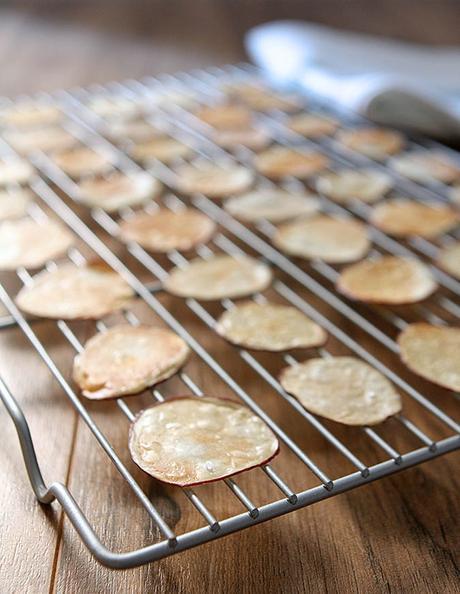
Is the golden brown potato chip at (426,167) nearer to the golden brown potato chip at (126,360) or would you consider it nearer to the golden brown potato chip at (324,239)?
the golden brown potato chip at (324,239)

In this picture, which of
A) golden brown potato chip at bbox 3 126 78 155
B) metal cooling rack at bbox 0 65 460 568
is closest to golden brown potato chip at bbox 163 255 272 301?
metal cooling rack at bbox 0 65 460 568

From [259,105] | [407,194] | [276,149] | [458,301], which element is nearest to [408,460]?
[458,301]

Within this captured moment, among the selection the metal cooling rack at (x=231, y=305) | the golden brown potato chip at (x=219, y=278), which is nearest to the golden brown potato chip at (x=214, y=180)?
the metal cooling rack at (x=231, y=305)

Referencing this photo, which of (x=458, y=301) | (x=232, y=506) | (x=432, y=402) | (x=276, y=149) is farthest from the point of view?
(x=276, y=149)

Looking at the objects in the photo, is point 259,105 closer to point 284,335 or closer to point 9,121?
point 9,121

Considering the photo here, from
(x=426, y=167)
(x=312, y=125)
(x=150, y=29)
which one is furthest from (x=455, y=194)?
(x=150, y=29)

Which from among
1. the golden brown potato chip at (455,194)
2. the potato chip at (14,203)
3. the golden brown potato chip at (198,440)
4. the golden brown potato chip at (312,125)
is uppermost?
the golden brown potato chip at (198,440)

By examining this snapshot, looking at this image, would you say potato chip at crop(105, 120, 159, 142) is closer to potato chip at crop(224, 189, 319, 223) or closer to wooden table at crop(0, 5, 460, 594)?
Answer: potato chip at crop(224, 189, 319, 223)
